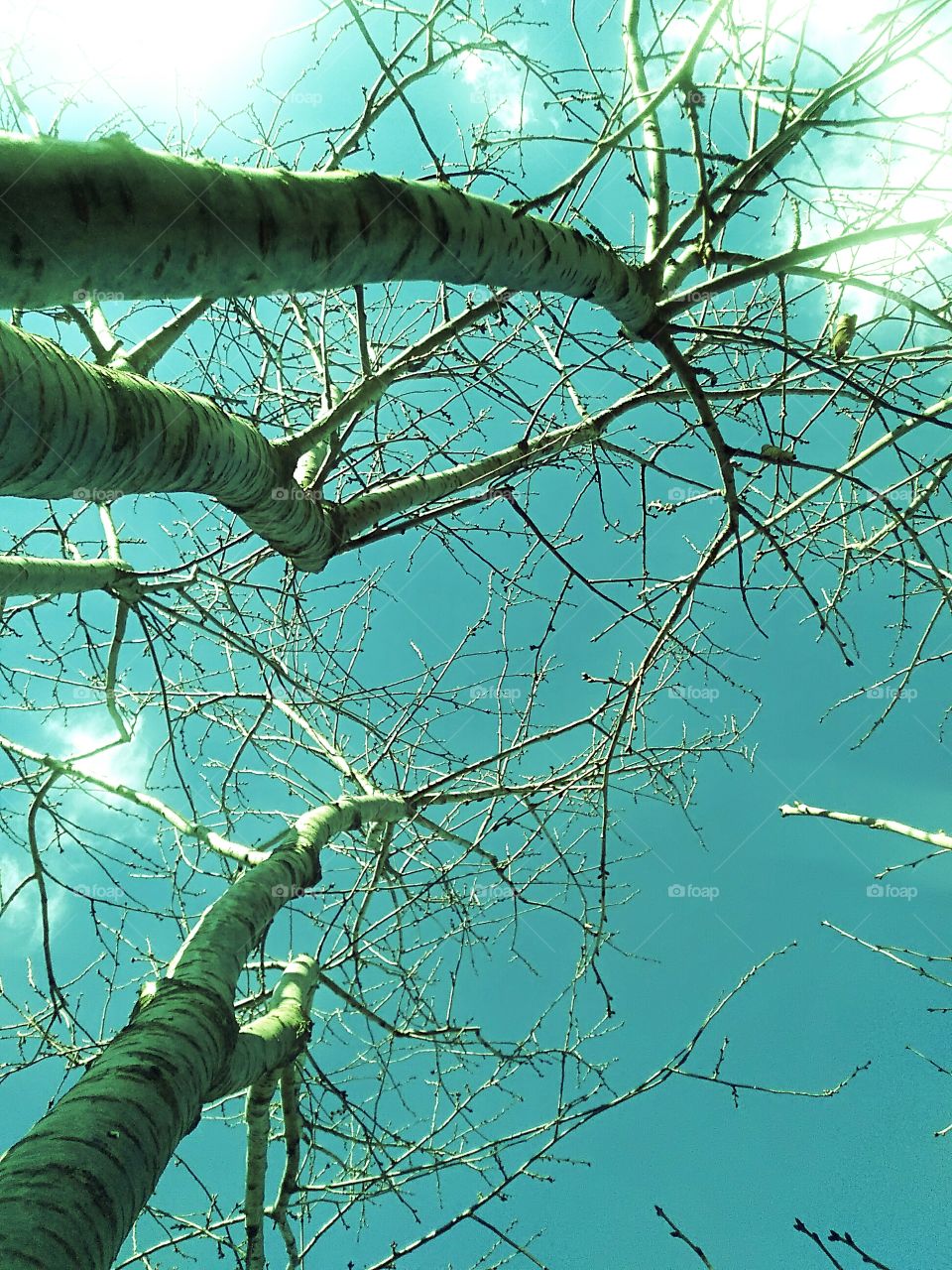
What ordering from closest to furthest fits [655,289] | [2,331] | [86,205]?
[86,205], [2,331], [655,289]

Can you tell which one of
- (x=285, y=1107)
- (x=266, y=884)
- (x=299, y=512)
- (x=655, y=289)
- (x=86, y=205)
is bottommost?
(x=285, y=1107)

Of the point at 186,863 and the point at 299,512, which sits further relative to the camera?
the point at 186,863

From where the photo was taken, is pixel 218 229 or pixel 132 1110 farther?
pixel 132 1110

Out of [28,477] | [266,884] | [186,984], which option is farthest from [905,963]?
[28,477]

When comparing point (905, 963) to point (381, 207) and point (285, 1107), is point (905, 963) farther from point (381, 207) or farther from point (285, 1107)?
point (381, 207)

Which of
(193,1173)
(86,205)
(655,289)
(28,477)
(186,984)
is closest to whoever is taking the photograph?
(86,205)

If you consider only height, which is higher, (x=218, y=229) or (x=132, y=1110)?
(x=218, y=229)

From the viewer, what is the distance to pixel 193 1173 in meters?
2.80

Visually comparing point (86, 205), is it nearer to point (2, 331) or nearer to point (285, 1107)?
point (2, 331)

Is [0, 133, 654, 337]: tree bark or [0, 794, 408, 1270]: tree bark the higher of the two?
[0, 133, 654, 337]: tree bark

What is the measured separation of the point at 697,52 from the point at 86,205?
1.38 m

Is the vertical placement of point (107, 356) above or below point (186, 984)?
above

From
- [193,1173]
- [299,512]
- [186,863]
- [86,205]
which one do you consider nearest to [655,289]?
[299,512]

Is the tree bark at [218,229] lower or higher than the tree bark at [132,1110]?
higher
